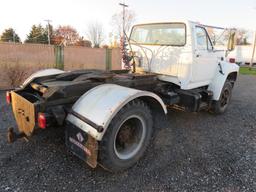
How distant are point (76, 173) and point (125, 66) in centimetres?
281

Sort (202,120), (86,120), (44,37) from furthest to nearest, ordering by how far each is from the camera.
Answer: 1. (44,37)
2. (202,120)
3. (86,120)

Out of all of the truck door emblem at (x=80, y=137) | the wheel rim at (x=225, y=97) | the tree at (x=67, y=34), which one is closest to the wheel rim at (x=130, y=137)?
the truck door emblem at (x=80, y=137)

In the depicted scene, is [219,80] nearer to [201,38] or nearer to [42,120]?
[201,38]

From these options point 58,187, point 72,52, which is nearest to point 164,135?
point 58,187

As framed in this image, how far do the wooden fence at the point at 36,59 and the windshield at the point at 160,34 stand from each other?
210 inches

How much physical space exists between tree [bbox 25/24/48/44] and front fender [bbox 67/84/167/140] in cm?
4972

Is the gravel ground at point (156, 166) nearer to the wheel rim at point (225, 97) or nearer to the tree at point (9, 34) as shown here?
the wheel rim at point (225, 97)

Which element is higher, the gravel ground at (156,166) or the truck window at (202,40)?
the truck window at (202,40)

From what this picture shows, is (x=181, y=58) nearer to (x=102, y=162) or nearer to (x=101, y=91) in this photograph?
(x=101, y=91)

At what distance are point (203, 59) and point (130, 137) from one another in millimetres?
Result: 2493

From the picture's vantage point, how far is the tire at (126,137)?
2.42 metres

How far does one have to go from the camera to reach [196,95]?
13.1 ft

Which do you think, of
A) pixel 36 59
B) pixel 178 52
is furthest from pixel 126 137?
pixel 36 59

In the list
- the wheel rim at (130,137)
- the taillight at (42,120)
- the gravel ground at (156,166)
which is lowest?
the gravel ground at (156,166)
